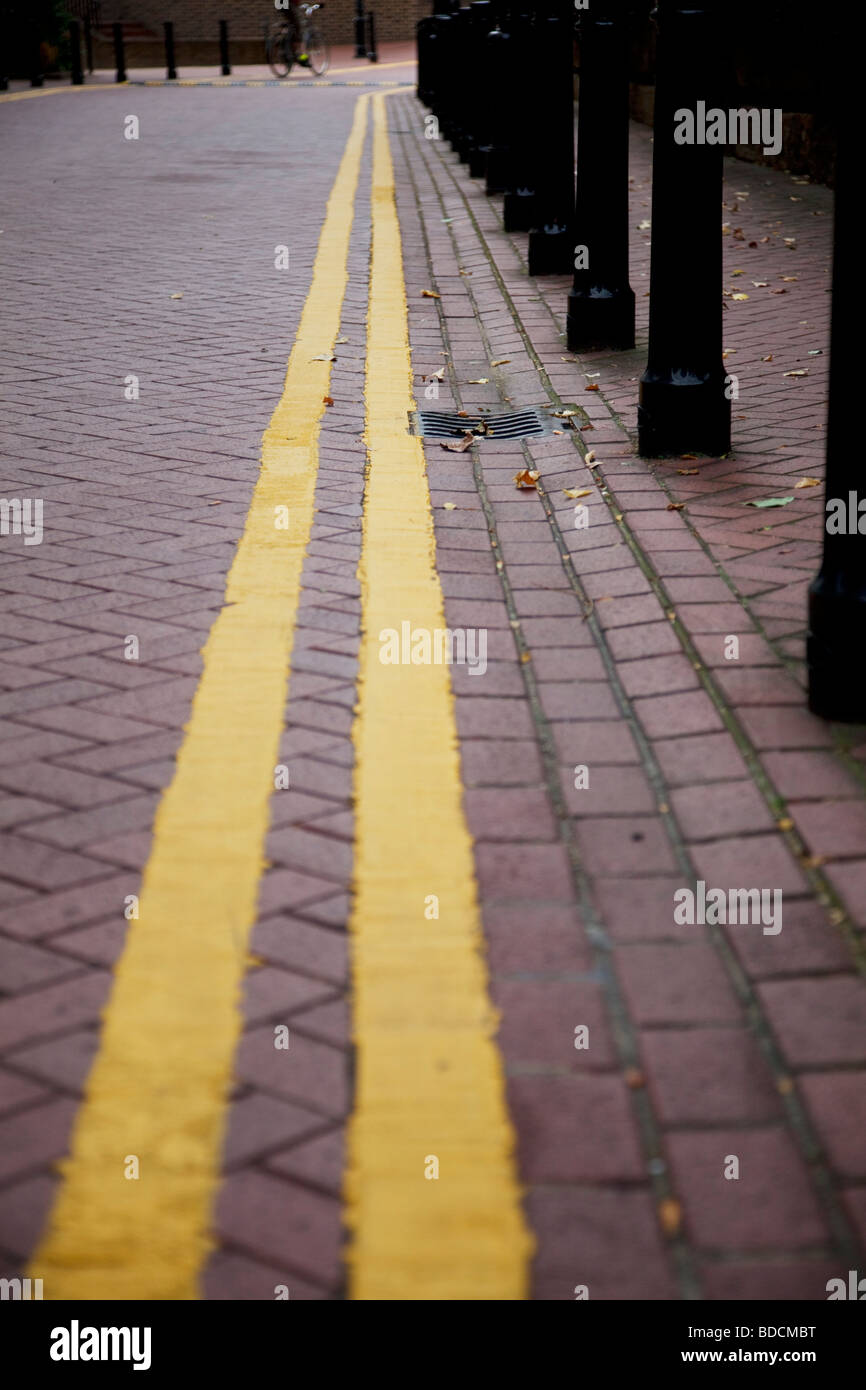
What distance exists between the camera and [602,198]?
6.11 m

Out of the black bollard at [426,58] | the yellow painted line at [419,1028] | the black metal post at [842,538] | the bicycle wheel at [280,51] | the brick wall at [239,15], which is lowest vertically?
the yellow painted line at [419,1028]

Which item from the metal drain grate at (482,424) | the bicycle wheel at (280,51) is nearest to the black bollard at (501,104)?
the metal drain grate at (482,424)

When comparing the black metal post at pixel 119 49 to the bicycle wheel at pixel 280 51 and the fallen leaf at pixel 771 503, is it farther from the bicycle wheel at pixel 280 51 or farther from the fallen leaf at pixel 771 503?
the fallen leaf at pixel 771 503

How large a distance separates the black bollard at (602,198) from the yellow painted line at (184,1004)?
2.82 metres

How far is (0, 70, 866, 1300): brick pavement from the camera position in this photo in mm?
1792

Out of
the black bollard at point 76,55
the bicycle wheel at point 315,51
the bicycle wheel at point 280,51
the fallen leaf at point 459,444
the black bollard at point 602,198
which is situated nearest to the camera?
the fallen leaf at point 459,444

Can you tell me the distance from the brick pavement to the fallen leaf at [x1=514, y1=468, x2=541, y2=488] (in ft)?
0.10

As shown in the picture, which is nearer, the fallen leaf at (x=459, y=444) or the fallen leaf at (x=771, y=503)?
the fallen leaf at (x=771, y=503)

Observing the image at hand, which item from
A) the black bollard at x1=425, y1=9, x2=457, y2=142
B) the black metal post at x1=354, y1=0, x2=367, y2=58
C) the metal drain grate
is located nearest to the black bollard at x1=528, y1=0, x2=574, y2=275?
the metal drain grate

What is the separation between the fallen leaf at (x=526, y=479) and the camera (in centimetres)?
449

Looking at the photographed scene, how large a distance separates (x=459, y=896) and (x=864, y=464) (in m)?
1.16

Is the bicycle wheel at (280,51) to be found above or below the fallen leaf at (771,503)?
above

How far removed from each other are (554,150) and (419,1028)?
6.54m

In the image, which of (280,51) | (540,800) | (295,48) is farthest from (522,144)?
(295,48)
